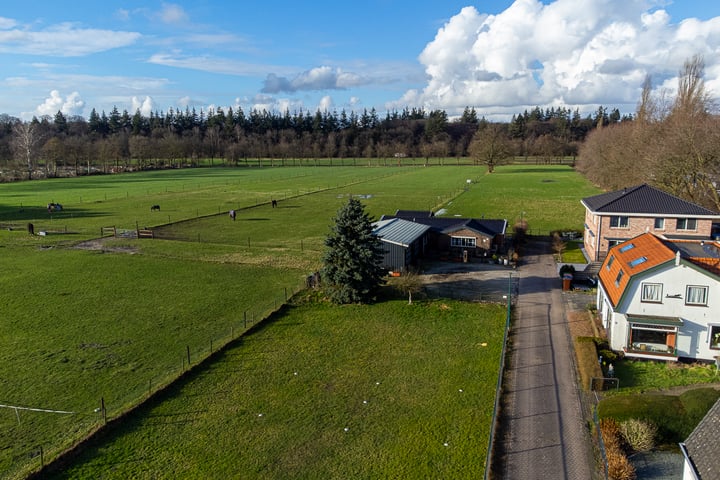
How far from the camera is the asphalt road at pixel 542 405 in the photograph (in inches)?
585

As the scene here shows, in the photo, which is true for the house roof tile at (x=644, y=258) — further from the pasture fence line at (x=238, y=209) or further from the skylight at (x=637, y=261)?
the pasture fence line at (x=238, y=209)

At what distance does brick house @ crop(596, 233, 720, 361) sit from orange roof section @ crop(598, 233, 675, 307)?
0.08 m

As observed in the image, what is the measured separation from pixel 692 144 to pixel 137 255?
48.2 meters

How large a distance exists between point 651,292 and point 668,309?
98 cm

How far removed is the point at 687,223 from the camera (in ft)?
122

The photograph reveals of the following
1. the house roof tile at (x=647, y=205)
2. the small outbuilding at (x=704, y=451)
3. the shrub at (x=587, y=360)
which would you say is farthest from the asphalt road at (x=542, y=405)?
the house roof tile at (x=647, y=205)

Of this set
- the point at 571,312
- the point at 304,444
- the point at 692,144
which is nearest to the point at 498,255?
the point at 571,312

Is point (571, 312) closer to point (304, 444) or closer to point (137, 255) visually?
point (304, 444)

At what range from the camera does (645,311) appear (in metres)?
22.1

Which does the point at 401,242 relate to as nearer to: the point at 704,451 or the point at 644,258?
the point at 644,258

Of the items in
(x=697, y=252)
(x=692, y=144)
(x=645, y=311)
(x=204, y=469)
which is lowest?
(x=204, y=469)

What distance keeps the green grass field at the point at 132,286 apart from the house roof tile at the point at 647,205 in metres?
16.1

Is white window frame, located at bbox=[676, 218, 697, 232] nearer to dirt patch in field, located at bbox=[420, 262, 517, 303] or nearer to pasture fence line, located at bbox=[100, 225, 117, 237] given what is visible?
dirt patch in field, located at bbox=[420, 262, 517, 303]

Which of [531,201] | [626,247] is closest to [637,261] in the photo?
[626,247]
